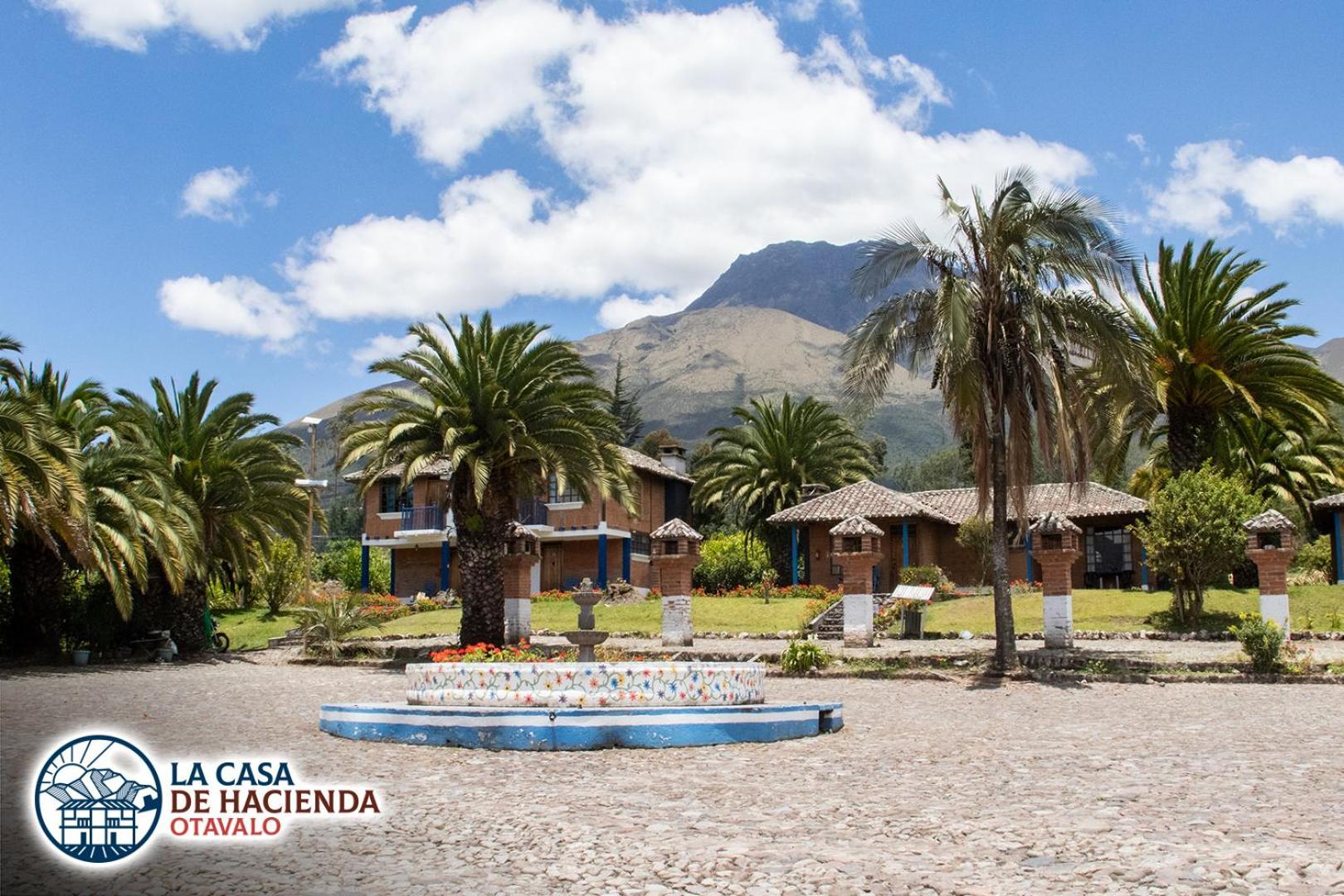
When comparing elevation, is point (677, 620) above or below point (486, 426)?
below

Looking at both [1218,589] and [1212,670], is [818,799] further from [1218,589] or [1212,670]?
[1218,589]

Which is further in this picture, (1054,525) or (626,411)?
(626,411)

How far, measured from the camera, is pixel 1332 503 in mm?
33594

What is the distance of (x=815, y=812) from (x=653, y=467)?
39.8 m

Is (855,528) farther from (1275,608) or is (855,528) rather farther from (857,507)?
(857,507)

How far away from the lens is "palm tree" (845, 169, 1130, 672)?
18.7 metres

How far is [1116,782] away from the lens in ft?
28.5

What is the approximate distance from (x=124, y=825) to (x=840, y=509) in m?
34.5

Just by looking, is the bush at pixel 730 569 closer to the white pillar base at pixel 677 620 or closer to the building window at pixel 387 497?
the building window at pixel 387 497

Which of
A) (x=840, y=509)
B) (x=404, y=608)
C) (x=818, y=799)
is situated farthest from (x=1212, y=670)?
(x=404, y=608)

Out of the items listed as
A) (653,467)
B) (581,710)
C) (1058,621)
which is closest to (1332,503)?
(1058,621)

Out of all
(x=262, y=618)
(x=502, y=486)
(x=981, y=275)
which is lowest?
(x=262, y=618)

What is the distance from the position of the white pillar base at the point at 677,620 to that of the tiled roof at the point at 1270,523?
11846 millimetres

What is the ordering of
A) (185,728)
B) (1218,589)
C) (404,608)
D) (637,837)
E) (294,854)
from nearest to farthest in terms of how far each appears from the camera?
(294,854), (637,837), (185,728), (1218,589), (404,608)
